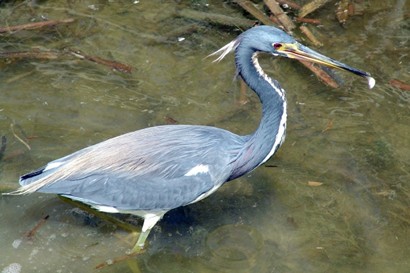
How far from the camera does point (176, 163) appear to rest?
483 centimetres

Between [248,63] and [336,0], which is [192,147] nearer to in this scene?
[248,63]

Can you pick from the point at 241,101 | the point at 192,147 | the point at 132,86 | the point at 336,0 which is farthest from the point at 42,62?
the point at 336,0

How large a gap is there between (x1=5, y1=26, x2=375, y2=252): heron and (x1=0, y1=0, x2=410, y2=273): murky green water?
1.37ft

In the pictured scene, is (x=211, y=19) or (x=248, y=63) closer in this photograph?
(x=248, y=63)

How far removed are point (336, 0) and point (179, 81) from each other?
1.92 meters

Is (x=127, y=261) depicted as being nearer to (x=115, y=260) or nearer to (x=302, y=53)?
(x=115, y=260)

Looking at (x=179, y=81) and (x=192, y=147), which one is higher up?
(x=192, y=147)

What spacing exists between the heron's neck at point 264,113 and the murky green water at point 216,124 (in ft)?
2.09

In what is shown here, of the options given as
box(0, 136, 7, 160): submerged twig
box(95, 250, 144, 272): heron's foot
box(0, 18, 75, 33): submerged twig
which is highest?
box(0, 18, 75, 33): submerged twig

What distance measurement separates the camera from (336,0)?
7.26 metres

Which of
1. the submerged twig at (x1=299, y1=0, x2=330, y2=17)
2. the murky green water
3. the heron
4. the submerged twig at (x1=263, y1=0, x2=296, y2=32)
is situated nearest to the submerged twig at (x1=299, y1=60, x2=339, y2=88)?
the murky green water

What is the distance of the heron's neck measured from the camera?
4777mm

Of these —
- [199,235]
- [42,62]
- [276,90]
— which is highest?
[276,90]

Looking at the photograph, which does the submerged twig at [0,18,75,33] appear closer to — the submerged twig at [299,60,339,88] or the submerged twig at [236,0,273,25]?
the submerged twig at [236,0,273,25]
